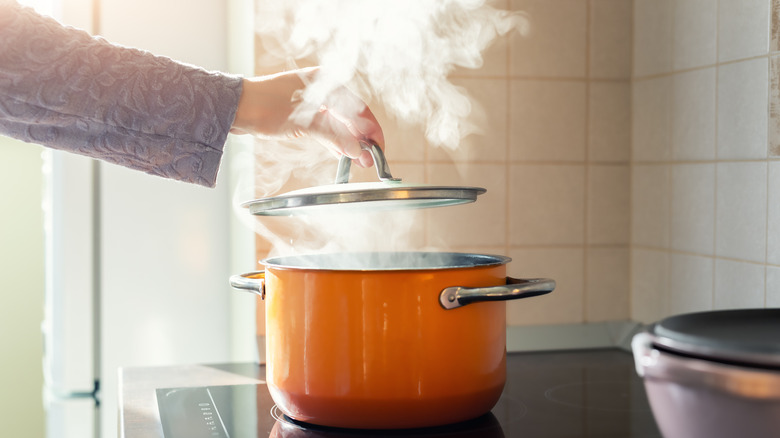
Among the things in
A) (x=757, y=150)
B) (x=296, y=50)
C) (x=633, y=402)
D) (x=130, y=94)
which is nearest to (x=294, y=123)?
(x=130, y=94)

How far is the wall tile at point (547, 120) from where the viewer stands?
133 cm

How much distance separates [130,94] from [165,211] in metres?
0.73

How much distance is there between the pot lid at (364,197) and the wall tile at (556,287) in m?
0.56

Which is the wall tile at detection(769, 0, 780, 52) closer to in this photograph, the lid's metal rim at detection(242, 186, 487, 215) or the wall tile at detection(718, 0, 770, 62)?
the wall tile at detection(718, 0, 770, 62)

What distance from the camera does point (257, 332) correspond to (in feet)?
4.16

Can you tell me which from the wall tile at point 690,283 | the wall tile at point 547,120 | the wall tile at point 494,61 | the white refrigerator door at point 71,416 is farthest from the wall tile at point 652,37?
the white refrigerator door at point 71,416

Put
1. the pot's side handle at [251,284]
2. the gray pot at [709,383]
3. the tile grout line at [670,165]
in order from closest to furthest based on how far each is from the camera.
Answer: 1. the gray pot at [709,383]
2. the pot's side handle at [251,284]
3. the tile grout line at [670,165]

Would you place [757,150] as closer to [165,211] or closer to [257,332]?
[257,332]

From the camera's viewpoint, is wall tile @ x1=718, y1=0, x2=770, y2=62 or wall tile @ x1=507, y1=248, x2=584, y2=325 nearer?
wall tile @ x1=718, y1=0, x2=770, y2=62

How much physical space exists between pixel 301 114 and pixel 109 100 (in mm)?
209

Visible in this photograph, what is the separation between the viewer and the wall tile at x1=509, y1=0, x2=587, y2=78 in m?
1.33

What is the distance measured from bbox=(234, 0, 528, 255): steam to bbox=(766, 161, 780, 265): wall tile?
1.63 ft

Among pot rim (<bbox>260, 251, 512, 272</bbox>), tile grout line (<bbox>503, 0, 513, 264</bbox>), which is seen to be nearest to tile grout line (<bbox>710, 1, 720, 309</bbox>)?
tile grout line (<bbox>503, 0, 513, 264</bbox>)

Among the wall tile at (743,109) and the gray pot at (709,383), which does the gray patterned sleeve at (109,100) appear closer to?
the gray pot at (709,383)
